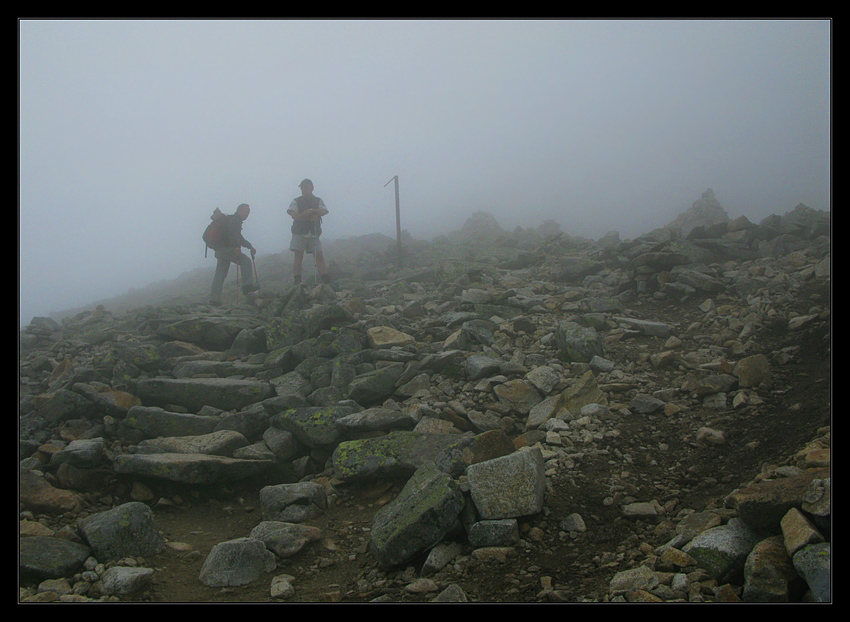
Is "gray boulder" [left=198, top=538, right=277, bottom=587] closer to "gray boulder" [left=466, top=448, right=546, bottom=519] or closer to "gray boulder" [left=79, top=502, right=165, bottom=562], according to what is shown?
"gray boulder" [left=79, top=502, right=165, bottom=562]

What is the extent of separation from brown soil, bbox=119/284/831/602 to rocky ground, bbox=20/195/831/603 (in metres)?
0.02

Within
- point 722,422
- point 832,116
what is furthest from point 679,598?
point 832,116

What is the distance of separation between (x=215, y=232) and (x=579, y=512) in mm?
11258

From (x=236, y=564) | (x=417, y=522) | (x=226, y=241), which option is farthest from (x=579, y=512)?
(x=226, y=241)

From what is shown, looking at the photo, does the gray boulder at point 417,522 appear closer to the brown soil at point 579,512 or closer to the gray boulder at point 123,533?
the brown soil at point 579,512

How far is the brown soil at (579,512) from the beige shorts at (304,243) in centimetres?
814

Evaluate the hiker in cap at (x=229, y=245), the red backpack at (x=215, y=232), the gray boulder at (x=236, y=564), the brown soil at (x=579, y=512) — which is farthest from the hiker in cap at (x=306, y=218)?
the gray boulder at (x=236, y=564)

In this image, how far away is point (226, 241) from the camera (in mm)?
12359

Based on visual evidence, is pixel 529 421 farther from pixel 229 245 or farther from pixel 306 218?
pixel 229 245

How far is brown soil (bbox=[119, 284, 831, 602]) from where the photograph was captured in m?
3.60

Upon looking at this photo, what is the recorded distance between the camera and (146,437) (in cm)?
627


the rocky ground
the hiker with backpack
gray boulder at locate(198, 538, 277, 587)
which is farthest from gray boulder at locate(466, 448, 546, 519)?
the hiker with backpack

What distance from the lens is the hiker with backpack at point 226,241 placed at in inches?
484

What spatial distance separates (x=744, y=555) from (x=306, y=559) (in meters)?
3.39
